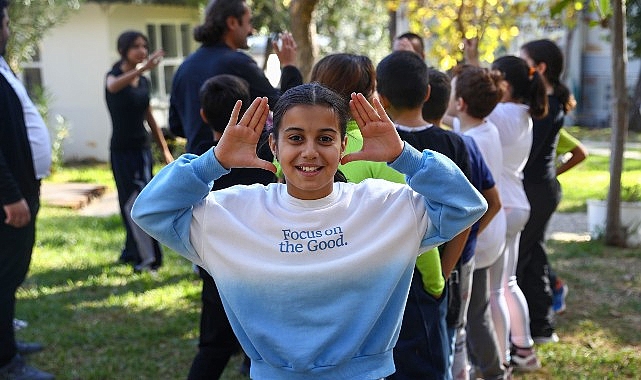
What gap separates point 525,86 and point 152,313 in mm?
2812

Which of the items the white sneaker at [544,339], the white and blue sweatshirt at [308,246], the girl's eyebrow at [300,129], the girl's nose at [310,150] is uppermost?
the girl's eyebrow at [300,129]

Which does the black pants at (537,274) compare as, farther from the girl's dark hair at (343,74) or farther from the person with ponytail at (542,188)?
the girl's dark hair at (343,74)

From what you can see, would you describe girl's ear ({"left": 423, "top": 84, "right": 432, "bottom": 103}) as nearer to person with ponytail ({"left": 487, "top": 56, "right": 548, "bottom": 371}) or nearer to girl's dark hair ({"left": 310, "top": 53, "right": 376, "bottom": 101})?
girl's dark hair ({"left": 310, "top": 53, "right": 376, "bottom": 101})

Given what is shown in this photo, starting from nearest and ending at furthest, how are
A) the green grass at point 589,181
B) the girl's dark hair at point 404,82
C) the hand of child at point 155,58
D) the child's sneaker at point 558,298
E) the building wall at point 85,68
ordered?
the girl's dark hair at point 404,82 → the child's sneaker at point 558,298 → the hand of child at point 155,58 → the green grass at point 589,181 → the building wall at point 85,68

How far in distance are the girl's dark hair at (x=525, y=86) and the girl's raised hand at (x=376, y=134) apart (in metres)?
2.41

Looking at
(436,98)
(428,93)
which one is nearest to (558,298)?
(436,98)

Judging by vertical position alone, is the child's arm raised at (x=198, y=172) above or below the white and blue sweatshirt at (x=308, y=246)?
above

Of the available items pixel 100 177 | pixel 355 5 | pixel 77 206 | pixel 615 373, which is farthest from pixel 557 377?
pixel 355 5

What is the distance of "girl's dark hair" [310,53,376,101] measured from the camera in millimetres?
2869

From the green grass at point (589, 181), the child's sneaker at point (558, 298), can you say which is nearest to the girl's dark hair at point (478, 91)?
the child's sneaker at point (558, 298)

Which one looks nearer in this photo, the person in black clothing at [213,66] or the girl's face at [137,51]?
the person in black clothing at [213,66]

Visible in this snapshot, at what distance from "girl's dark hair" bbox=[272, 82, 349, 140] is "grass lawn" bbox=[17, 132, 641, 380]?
250 cm

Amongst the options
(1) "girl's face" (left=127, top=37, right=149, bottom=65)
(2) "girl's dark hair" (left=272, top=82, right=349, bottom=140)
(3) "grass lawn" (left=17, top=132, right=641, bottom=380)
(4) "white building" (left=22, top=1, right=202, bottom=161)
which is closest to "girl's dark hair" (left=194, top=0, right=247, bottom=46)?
(3) "grass lawn" (left=17, top=132, right=641, bottom=380)

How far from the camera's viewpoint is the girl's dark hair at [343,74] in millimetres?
2869
